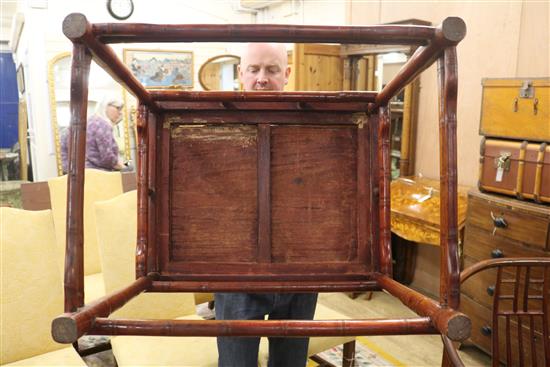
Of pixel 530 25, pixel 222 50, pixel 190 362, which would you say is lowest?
pixel 190 362

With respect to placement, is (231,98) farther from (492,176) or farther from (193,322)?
(492,176)

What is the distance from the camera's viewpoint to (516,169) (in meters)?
2.15

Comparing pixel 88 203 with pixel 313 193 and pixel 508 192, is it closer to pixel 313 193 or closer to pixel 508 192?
pixel 313 193

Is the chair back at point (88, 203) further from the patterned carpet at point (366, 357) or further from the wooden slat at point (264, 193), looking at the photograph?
the wooden slat at point (264, 193)

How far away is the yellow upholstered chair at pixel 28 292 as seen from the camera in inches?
58.2

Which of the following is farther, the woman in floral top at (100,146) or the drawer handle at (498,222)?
the woman in floral top at (100,146)

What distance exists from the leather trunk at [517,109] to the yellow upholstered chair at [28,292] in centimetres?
208

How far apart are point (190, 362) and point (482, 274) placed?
1576 millimetres

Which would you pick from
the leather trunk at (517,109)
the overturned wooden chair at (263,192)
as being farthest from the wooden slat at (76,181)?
the leather trunk at (517,109)

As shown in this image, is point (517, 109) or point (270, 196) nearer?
point (270, 196)

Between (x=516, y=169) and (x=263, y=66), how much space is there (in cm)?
154

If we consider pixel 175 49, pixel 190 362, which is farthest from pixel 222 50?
pixel 190 362

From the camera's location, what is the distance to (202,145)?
2.97 feet

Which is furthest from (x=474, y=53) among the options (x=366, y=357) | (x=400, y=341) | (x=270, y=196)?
(x=270, y=196)
